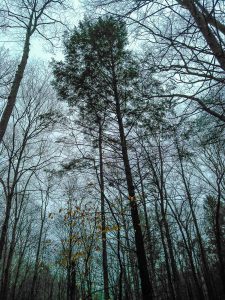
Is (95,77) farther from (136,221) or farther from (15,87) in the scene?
(136,221)

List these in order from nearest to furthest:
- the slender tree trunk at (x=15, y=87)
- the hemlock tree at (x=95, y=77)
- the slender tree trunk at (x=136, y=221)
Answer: the slender tree trunk at (x=15, y=87) < the slender tree trunk at (x=136, y=221) < the hemlock tree at (x=95, y=77)

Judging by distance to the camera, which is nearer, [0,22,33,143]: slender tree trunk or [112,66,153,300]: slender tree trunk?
[0,22,33,143]: slender tree trunk

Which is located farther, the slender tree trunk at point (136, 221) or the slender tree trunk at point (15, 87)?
the slender tree trunk at point (136, 221)

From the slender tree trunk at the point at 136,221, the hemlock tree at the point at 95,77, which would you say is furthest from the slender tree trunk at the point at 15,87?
the slender tree trunk at the point at 136,221

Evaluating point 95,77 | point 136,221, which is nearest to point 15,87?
point 95,77

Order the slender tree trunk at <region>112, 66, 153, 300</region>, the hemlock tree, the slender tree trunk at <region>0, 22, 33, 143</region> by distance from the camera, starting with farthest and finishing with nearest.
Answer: the hemlock tree
the slender tree trunk at <region>112, 66, 153, 300</region>
the slender tree trunk at <region>0, 22, 33, 143</region>

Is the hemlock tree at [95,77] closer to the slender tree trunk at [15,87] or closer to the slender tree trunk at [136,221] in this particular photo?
the slender tree trunk at [136,221]

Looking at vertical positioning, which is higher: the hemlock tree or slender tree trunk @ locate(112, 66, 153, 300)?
the hemlock tree

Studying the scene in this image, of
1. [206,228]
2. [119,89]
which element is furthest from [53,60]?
[206,228]

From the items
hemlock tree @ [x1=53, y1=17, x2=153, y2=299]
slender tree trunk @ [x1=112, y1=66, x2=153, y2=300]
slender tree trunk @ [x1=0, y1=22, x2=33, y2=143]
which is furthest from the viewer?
hemlock tree @ [x1=53, y1=17, x2=153, y2=299]

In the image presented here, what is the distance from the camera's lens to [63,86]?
7199 millimetres

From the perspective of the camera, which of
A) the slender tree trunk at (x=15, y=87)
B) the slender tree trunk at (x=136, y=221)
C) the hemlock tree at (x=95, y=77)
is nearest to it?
the slender tree trunk at (x=15, y=87)

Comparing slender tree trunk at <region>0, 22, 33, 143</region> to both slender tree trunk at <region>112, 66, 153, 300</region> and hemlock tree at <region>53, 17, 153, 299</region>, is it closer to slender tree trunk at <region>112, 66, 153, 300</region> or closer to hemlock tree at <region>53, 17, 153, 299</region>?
hemlock tree at <region>53, 17, 153, 299</region>

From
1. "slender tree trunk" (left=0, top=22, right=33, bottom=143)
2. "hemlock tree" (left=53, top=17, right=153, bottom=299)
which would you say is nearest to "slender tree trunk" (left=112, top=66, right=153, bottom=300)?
"hemlock tree" (left=53, top=17, right=153, bottom=299)
